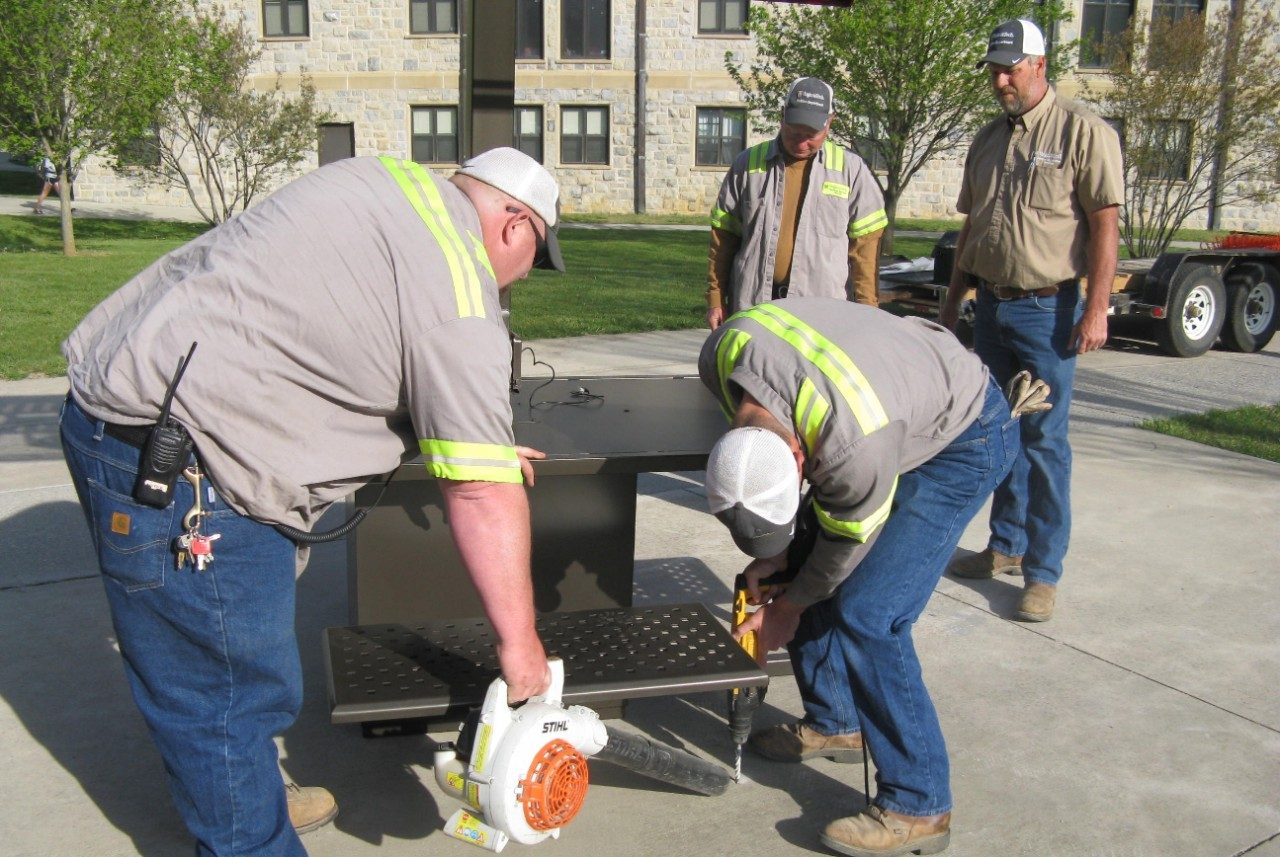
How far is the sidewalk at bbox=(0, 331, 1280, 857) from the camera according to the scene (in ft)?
10.0

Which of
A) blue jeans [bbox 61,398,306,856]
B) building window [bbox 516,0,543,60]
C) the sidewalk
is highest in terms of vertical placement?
building window [bbox 516,0,543,60]

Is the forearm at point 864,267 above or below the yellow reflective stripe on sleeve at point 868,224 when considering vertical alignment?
below

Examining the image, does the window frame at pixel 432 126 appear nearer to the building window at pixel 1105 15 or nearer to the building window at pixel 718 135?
the building window at pixel 718 135

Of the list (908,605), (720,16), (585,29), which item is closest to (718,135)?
(720,16)

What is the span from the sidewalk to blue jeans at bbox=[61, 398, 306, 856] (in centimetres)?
65

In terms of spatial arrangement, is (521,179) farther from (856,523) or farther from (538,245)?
(856,523)

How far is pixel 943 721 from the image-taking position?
368 cm

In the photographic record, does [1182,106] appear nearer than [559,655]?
No

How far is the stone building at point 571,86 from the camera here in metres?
28.7

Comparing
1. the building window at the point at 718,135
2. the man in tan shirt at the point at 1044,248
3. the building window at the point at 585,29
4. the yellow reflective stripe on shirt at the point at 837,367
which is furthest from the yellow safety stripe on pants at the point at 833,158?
the building window at the point at 585,29

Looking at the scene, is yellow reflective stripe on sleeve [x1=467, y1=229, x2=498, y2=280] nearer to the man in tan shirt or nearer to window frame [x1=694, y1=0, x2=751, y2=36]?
the man in tan shirt

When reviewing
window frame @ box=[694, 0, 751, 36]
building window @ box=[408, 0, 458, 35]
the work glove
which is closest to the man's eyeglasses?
the work glove

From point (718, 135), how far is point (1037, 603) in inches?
1019

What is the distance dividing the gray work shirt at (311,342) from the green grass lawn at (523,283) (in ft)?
21.2
